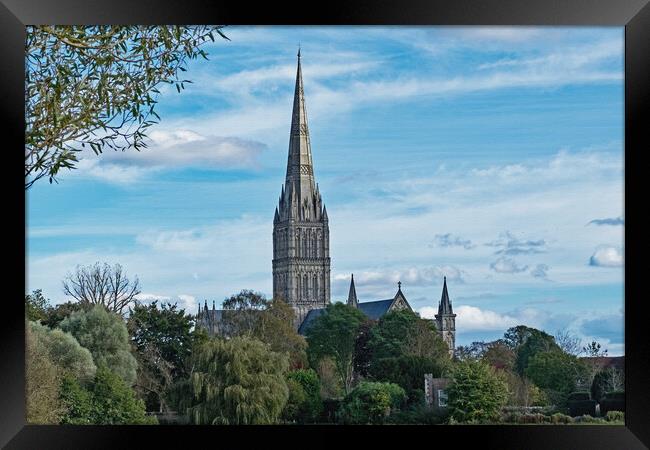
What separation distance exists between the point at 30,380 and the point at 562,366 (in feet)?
49.9

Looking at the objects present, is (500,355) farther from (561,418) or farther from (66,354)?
(66,354)

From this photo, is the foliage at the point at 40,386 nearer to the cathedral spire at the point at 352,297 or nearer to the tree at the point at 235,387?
the tree at the point at 235,387

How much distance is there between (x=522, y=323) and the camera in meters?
25.7

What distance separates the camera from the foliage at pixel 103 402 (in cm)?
1597

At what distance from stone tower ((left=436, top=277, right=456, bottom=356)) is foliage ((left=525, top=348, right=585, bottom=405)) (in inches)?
428

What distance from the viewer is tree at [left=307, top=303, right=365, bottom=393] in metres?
26.7

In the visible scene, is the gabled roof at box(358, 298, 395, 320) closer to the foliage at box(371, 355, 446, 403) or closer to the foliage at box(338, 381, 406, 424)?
the foliage at box(371, 355, 446, 403)

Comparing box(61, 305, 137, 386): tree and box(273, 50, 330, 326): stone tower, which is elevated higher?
box(273, 50, 330, 326): stone tower

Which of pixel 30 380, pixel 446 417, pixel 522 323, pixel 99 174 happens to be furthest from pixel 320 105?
pixel 30 380

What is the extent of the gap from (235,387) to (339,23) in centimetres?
1590

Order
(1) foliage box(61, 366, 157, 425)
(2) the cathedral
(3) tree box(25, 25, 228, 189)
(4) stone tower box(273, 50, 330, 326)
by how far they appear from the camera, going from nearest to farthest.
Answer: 1. (3) tree box(25, 25, 228, 189)
2. (1) foliage box(61, 366, 157, 425)
3. (2) the cathedral
4. (4) stone tower box(273, 50, 330, 326)

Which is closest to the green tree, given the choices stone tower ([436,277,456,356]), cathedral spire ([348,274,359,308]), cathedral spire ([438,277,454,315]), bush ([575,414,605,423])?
bush ([575,414,605,423])

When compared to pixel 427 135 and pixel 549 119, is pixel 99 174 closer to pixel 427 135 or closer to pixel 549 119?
pixel 427 135

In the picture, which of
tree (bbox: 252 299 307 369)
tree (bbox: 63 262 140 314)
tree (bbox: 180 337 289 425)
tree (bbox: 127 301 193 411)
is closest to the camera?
tree (bbox: 180 337 289 425)
